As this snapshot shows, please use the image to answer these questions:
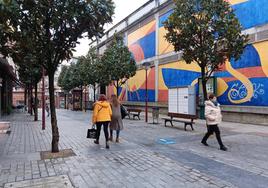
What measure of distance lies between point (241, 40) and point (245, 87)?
19.1ft

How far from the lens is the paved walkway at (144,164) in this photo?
5727mm

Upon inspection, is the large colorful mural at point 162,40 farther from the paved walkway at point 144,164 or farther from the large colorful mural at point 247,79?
the paved walkway at point 144,164

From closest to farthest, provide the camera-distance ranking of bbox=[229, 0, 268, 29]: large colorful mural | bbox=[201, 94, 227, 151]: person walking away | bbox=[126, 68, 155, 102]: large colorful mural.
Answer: bbox=[201, 94, 227, 151]: person walking away, bbox=[229, 0, 268, 29]: large colorful mural, bbox=[126, 68, 155, 102]: large colorful mural

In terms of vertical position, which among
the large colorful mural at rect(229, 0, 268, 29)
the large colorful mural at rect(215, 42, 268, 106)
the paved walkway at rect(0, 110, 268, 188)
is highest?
the large colorful mural at rect(229, 0, 268, 29)

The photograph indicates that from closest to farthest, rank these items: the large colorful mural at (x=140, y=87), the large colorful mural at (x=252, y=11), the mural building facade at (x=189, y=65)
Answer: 1. the large colorful mural at (x=252, y=11)
2. the mural building facade at (x=189, y=65)
3. the large colorful mural at (x=140, y=87)

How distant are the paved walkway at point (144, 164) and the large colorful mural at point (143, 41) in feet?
60.5

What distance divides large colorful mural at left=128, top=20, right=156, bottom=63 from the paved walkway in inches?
726

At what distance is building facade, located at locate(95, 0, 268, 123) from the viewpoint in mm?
15648

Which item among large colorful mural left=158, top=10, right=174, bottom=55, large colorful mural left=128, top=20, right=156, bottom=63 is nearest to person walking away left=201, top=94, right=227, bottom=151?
large colorful mural left=158, top=10, right=174, bottom=55

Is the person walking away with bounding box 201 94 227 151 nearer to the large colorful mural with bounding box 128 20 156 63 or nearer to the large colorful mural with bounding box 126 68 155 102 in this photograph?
the large colorful mural with bounding box 126 68 155 102

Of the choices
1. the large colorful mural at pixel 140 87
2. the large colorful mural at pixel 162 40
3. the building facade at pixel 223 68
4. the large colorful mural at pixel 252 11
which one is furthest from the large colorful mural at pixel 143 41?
the large colorful mural at pixel 252 11

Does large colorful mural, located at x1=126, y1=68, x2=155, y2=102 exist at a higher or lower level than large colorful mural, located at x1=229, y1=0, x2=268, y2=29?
lower

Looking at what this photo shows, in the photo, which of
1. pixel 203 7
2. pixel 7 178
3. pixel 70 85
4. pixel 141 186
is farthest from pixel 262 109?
pixel 70 85

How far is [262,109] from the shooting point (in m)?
15.3
